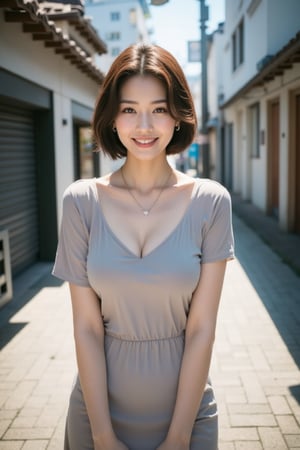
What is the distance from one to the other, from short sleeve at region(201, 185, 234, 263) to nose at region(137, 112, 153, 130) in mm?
377

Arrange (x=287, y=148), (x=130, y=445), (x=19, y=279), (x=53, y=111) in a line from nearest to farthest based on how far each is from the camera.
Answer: (x=130, y=445)
(x=19, y=279)
(x=53, y=111)
(x=287, y=148)

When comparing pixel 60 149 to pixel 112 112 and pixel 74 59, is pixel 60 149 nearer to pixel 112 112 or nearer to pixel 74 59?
pixel 74 59

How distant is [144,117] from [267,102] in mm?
12513

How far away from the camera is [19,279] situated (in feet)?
24.9

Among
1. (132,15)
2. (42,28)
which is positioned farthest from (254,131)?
(132,15)

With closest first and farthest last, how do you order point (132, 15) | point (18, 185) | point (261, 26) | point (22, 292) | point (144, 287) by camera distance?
point (144, 287) < point (22, 292) < point (18, 185) < point (261, 26) < point (132, 15)

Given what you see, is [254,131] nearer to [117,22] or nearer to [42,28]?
[42,28]

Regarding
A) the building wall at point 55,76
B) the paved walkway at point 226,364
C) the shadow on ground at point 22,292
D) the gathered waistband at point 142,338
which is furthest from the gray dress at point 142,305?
the building wall at point 55,76

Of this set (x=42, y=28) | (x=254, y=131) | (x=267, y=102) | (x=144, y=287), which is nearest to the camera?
(x=144, y=287)

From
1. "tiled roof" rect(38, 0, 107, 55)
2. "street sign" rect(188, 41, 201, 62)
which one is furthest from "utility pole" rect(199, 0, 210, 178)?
"tiled roof" rect(38, 0, 107, 55)

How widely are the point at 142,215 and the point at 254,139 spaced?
51.3 feet

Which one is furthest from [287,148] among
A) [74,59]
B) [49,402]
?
[49,402]

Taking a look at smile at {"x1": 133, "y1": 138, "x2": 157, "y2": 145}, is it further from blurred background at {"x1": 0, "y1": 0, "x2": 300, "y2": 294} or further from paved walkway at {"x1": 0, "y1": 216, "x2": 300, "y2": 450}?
paved walkway at {"x1": 0, "y1": 216, "x2": 300, "y2": 450}

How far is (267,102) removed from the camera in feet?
44.7
